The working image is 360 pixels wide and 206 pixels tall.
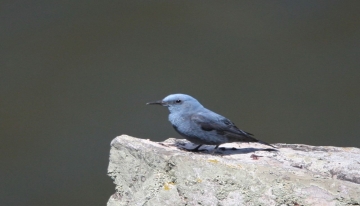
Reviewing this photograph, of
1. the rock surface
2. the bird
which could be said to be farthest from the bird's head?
the rock surface

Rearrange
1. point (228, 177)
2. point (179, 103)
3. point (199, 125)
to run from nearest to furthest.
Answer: point (228, 177), point (199, 125), point (179, 103)

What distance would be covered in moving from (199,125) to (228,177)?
0.87 m

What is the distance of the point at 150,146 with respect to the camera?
3.65 meters

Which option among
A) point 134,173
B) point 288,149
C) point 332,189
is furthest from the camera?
point 288,149

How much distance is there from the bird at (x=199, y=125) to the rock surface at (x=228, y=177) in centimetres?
19

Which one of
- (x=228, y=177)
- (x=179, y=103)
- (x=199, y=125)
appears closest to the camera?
(x=228, y=177)

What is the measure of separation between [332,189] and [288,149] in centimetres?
107

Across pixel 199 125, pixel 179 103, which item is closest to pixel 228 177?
pixel 199 125

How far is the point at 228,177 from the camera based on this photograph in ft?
10.4

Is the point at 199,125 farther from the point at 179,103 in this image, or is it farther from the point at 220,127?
the point at 179,103

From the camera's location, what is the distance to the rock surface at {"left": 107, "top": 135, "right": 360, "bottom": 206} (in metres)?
3.07

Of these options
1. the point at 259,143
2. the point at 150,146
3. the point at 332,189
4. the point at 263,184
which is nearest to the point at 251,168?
the point at 263,184

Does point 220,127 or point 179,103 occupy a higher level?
point 179,103

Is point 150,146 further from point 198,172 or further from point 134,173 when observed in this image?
point 198,172
